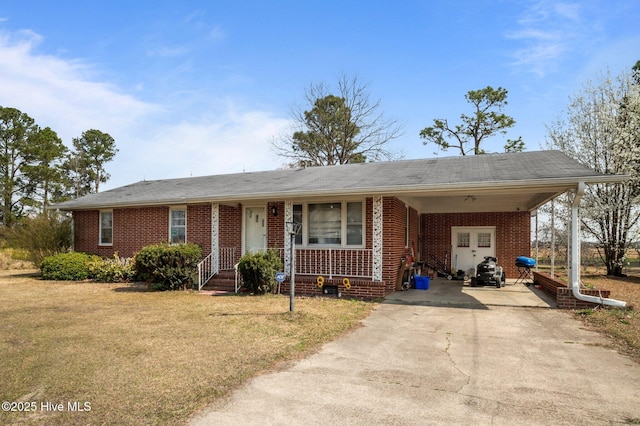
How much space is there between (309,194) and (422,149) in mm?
19871

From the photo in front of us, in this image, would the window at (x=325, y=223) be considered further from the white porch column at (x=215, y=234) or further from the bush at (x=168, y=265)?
the bush at (x=168, y=265)

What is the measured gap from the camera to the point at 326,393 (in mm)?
3979

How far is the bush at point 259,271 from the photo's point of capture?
10.2 meters

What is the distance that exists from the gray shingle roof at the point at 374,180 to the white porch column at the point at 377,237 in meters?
0.57

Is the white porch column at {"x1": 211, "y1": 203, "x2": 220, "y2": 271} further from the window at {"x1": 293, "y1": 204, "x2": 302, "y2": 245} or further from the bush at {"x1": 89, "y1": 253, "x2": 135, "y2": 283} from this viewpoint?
the bush at {"x1": 89, "y1": 253, "x2": 135, "y2": 283}

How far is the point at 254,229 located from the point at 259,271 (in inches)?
110

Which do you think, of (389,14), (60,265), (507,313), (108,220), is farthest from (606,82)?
(60,265)

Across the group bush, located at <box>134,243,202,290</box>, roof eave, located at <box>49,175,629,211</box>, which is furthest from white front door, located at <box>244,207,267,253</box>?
bush, located at <box>134,243,202,290</box>

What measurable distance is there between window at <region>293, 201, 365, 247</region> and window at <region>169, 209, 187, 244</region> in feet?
14.2

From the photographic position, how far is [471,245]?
1593 cm

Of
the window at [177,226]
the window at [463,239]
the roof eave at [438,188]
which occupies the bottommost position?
the window at [463,239]

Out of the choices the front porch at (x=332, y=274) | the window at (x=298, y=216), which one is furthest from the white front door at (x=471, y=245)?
the window at (x=298, y=216)

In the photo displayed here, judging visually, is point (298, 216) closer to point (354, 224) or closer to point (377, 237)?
point (354, 224)

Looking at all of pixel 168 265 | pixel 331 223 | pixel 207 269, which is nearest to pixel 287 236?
pixel 331 223
